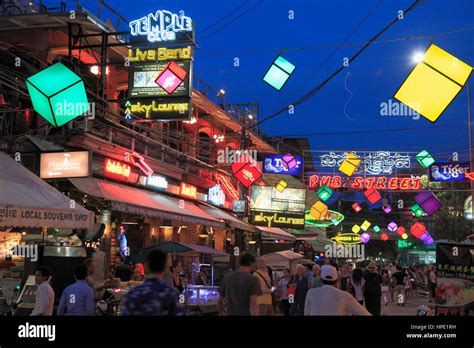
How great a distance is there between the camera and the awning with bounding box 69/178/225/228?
1745 centimetres

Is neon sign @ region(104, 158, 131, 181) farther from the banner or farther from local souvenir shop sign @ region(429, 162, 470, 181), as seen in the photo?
local souvenir shop sign @ region(429, 162, 470, 181)

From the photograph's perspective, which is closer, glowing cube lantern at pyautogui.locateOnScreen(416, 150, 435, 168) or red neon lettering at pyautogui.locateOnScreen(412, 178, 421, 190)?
glowing cube lantern at pyautogui.locateOnScreen(416, 150, 435, 168)

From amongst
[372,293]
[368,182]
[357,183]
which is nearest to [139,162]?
[372,293]

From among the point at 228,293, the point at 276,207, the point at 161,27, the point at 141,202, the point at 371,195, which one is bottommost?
the point at 228,293

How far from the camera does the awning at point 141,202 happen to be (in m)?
17.5

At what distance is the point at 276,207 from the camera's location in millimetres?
28391

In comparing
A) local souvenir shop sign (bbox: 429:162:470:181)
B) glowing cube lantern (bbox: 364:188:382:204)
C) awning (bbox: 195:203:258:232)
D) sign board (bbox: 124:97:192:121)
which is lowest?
awning (bbox: 195:203:258:232)

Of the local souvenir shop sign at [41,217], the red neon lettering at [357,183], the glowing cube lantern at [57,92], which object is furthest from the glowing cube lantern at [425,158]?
the glowing cube lantern at [57,92]

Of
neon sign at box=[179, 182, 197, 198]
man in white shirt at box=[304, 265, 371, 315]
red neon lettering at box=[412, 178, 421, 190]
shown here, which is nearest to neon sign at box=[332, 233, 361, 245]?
red neon lettering at box=[412, 178, 421, 190]

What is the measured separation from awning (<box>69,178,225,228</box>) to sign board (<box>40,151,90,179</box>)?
0.29 m

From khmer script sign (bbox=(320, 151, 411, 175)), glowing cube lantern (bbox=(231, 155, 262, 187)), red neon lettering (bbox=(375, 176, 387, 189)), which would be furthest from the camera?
red neon lettering (bbox=(375, 176, 387, 189))

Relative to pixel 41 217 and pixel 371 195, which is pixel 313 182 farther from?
pixel 41 217

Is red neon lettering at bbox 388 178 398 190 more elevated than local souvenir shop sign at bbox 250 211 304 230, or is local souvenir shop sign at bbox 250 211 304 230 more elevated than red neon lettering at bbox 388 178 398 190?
red neon lettering at bbox 388 178 398 190

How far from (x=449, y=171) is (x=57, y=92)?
21.4 m
